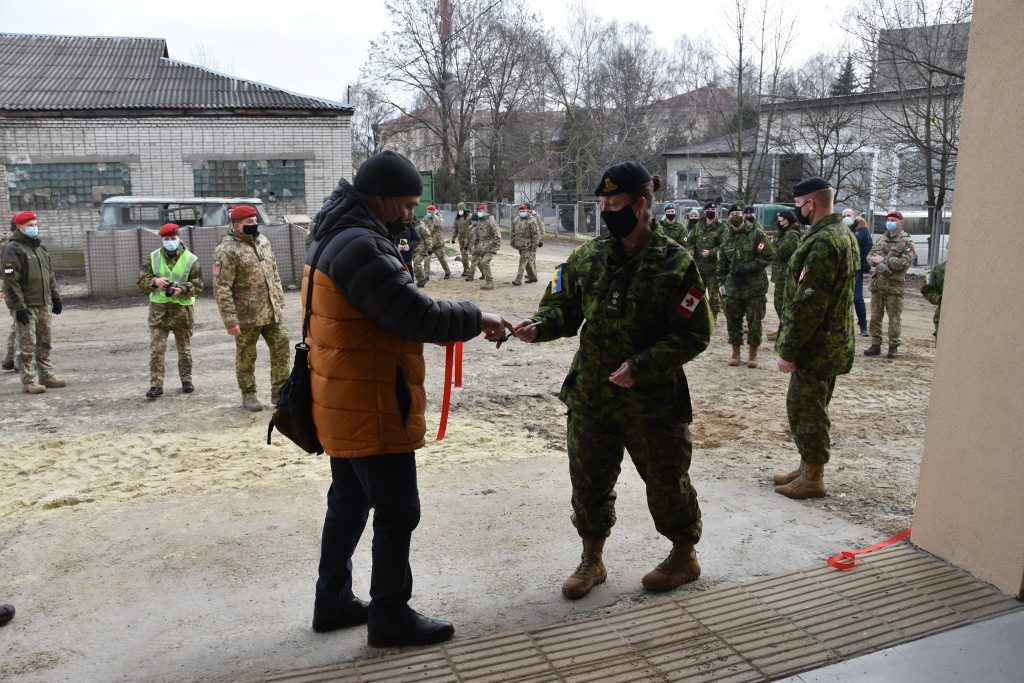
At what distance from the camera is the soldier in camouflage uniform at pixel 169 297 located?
27.0 ft

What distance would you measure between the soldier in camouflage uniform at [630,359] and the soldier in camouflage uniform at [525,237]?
13518 millimetres

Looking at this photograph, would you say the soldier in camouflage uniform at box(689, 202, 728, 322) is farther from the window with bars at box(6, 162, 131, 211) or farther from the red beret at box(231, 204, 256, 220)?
the window with bars at box(6, 162, 131, 211)

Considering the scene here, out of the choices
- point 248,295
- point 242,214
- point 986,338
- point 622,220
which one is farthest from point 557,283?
point 242,214

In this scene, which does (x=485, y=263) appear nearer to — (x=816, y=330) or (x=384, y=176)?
(x=816, y=330)

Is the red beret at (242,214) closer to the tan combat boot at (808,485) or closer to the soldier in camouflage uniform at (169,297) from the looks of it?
the soldier in camouflage uniform at (169,297)

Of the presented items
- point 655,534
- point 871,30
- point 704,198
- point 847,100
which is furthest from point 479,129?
point 655,534

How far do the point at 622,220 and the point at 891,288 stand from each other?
7.95 meters

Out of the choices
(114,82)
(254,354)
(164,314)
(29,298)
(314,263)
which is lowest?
(254,354)

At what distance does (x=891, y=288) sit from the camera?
10.2 metres

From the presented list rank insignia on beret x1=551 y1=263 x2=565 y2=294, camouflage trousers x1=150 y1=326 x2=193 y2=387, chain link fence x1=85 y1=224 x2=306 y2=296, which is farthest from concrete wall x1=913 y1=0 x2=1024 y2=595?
chain link fence x1=85 y1=224 x2=306 y2=296

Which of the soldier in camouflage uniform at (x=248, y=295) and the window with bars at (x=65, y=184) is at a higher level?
the window with bars at (x=65, y=184)

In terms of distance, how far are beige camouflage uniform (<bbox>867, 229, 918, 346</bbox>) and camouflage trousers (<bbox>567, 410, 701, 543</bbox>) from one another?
769 centimetres

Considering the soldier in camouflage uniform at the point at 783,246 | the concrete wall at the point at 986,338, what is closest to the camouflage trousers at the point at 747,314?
the soldier in camouflage uniform at the point at 783,246

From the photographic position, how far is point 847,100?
82.5 ft
